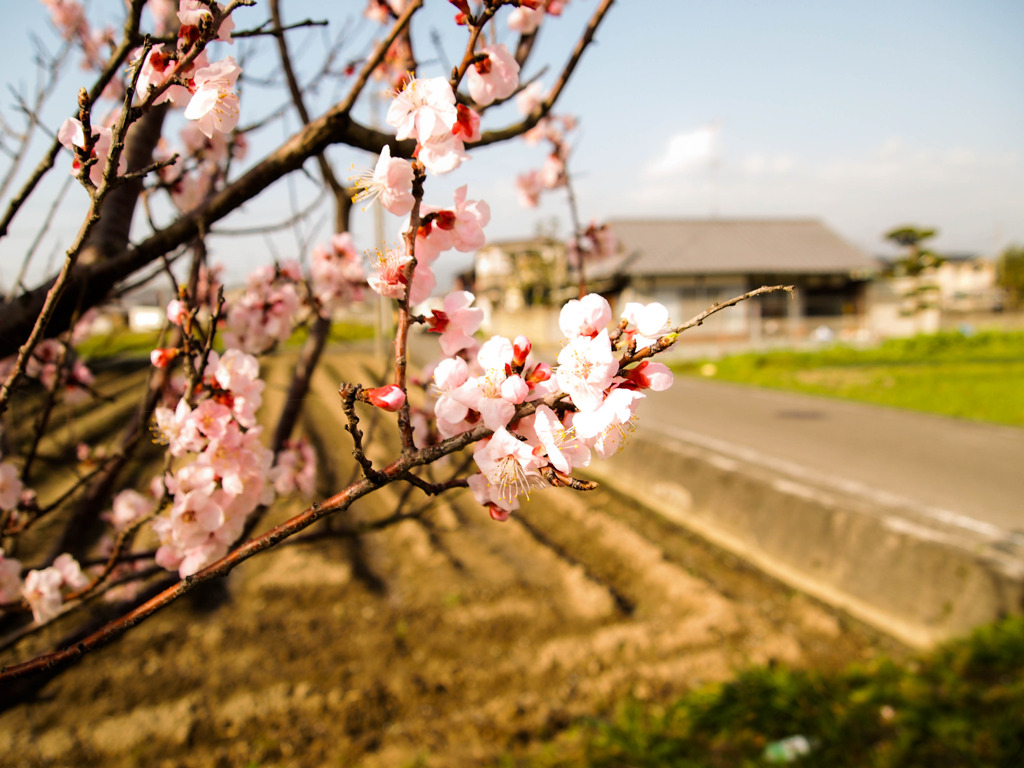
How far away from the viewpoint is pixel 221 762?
2.99 meters

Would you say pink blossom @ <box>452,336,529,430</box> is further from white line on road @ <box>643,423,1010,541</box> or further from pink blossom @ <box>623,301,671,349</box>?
white line on road @ <box>643,423,1010,541</box>

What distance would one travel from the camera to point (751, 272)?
24203 millimetres

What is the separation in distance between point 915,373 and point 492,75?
16.2m

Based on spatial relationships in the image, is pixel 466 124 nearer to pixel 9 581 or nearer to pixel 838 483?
pixel 9 581

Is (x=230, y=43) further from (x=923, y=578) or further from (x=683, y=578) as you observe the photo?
(x=683, y=578)

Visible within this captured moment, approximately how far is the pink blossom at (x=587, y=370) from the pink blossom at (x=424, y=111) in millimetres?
351

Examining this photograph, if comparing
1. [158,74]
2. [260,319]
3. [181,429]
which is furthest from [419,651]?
[158,74]

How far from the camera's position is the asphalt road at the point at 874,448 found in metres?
5.28

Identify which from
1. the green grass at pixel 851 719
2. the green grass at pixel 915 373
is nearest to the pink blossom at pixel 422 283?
the green grass at pixel 851 719

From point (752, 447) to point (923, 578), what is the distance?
13.8ft

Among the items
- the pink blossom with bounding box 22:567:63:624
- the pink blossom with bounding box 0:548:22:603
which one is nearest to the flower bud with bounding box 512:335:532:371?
the pink blossom with bounding box 22:567:63:624

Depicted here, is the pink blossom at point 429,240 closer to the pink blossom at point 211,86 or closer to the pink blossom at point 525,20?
the pink blossom at point 211,86

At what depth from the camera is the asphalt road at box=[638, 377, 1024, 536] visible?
208 inches

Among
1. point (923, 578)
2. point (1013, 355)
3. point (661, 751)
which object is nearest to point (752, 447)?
point (923, 578)
